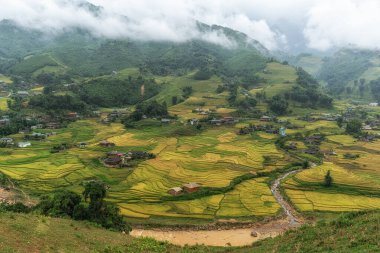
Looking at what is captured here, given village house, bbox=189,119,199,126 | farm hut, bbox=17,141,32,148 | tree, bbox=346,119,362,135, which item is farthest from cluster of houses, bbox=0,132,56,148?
tree, bbox=346,119,362,135

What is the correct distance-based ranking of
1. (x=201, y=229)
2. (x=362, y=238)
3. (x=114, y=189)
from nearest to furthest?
(x=362, y=238) → (x=201, y=229) → (x=114, y=189)

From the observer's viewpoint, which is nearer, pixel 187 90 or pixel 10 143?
pixel 10 143

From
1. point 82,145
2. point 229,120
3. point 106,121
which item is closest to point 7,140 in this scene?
point 82,145

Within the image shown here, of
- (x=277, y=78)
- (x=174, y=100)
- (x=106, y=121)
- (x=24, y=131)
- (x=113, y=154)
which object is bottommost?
(x=113, y=154)

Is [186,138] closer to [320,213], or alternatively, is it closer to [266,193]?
[266,193]

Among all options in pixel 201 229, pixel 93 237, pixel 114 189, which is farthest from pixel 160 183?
pixel 93 237

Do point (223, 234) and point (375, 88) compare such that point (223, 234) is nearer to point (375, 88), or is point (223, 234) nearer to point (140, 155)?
point (140, 155)

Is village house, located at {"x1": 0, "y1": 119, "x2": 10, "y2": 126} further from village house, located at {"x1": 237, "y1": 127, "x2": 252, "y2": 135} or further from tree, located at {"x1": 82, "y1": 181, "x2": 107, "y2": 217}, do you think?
tree, located at {"x1": 82, "y1": 181, "x2": 107, "y2": 217}
